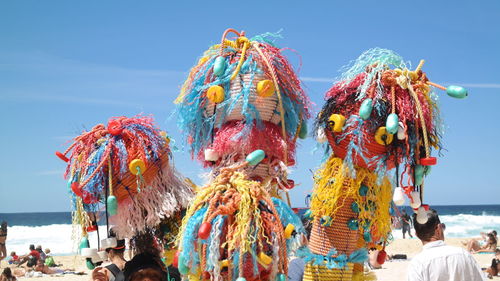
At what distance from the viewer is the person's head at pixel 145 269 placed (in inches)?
136

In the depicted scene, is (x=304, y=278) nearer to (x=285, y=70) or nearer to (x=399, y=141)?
(x=399, y=141)

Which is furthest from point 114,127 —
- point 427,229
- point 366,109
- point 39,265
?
point 39,265

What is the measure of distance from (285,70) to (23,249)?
27830 mm

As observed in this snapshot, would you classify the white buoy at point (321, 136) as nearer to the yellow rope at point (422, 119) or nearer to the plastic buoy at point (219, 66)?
the yellow rope at point (422, 119)

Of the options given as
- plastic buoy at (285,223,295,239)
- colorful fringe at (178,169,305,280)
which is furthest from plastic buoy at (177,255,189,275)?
plastic buoy at (285,223,295,239)

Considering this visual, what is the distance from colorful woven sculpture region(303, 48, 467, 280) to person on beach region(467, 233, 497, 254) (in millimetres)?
14662

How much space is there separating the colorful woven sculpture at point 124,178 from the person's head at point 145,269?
184 mm

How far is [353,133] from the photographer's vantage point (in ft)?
11.5

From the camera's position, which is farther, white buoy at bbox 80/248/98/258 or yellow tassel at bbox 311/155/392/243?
yellow tassel at bbox 311/155/392/243

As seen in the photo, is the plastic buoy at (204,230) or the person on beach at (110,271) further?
the person on beach at (110,271)

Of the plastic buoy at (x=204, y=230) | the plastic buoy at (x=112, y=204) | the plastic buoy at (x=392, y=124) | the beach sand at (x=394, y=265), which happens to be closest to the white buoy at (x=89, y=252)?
the plastic buoy at (x=112, y=204)

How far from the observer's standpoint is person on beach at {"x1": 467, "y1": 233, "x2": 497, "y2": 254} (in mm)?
17094

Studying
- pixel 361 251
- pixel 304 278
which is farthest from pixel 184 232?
pixel 361 251

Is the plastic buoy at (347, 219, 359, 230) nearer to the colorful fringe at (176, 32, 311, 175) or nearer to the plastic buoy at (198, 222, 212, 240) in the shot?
the colorful fringe at (176, 32, 311, 175)
